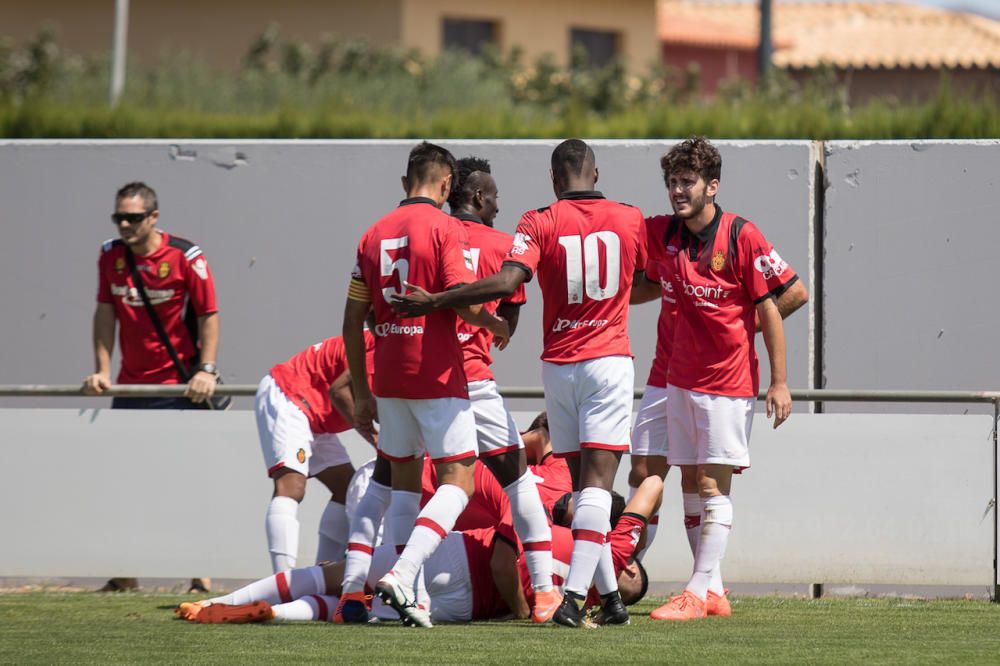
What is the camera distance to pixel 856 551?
8.36 meters

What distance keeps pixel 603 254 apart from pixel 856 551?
8.60ft

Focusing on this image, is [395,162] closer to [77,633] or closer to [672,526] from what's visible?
[672,526]

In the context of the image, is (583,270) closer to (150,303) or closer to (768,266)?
(768,266)

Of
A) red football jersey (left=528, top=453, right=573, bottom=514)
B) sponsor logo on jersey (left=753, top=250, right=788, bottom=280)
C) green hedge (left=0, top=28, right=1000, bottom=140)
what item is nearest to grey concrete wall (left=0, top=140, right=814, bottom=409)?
green hedge (left=0, top=28, right=1000, bottom=140)

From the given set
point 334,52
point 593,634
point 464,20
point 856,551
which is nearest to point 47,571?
point 593,634

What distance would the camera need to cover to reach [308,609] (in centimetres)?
694

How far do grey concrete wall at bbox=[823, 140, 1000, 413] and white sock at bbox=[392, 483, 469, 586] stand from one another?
4383mm

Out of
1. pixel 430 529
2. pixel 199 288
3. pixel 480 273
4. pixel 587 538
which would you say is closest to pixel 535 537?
pixel 587 538

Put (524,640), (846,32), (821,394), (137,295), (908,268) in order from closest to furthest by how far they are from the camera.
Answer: (524,640) < (821,394) < (137,295) < (908,268) < (846,32)

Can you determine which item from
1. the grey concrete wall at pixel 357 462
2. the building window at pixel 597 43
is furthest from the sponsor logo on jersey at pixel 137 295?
the building window at pixel 597 43

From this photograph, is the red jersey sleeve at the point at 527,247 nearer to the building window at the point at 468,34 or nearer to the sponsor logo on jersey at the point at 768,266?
the sponsor logo on jersey at the point at 768,266

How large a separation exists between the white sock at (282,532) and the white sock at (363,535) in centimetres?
78

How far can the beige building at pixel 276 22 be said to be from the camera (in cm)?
2902

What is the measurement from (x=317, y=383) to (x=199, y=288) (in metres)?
1.57
